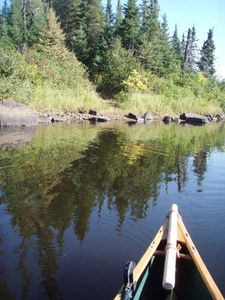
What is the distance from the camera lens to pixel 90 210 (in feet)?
25.5

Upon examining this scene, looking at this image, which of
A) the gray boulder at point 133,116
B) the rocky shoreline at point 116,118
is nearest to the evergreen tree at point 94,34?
the rocky shoreline at point 116,118

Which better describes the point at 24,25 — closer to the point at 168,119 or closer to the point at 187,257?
the point at 168,119

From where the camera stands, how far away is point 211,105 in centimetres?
4266

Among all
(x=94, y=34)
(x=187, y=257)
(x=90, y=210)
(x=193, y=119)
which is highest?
(x=94, y=34)

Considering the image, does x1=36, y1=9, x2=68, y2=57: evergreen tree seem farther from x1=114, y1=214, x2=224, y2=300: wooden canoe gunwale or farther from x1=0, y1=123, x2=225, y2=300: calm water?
x1=114, y1=214, x2=224, y2=300: wooden canoe gunwale

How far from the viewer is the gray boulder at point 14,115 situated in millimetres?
20672

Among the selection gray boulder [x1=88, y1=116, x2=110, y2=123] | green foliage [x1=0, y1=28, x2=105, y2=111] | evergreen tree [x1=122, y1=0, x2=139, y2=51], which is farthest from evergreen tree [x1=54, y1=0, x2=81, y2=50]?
gray boulder [x1=88, y1=116, x2=110, y2=123]

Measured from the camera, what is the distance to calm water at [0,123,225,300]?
515 centimetres

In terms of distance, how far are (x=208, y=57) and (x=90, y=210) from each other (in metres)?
65.6

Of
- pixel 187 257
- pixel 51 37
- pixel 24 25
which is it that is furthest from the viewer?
pixel 24 25

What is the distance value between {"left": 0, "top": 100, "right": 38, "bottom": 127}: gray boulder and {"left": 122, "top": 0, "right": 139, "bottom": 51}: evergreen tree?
28684mm

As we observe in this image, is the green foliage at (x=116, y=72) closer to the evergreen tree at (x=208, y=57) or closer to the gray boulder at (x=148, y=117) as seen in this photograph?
the gray boulder at (x=148, y=117)

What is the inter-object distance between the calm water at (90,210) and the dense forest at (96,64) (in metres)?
11.8

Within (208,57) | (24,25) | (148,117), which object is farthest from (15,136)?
(208,57)
